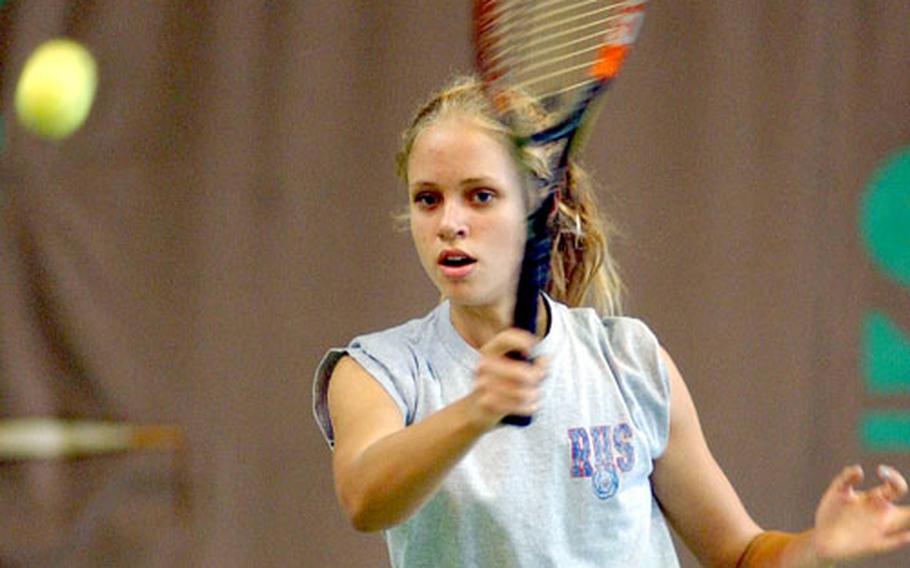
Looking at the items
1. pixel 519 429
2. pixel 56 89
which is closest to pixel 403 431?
pixel 519 429

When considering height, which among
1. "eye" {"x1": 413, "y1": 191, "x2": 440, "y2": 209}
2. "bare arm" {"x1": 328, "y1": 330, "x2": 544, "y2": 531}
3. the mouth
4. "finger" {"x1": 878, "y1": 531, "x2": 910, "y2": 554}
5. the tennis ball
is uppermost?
the tennis ball

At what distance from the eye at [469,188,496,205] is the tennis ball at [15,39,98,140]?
1.43 m

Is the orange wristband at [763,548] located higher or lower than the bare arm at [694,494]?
lower

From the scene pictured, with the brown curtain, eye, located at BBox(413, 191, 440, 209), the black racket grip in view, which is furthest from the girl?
the brown curtain

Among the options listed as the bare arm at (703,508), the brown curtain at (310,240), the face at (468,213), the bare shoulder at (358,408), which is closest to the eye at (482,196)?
the face at (468,213)

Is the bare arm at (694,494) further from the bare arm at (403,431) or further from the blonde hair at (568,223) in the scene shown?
the bare arm at (403,431)

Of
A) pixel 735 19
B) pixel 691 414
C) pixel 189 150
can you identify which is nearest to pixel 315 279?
pixel 189 150

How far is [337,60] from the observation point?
2902mm

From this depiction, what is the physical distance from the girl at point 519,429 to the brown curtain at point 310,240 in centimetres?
114

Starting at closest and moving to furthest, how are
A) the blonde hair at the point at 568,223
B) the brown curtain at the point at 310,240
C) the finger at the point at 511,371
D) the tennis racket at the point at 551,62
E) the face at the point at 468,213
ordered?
the finger at the point at 511,371
the tennis racket at the point at 551,62
the face at the point at 468,213
the blonde hair at the point at 568,223
the brown curtain at the point at 310,240

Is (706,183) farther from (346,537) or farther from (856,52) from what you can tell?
(346,537)

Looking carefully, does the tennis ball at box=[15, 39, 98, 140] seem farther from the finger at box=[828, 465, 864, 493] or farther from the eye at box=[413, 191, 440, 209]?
the finger at box=[828, 465, 864, 493]

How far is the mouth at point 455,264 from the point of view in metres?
1.58

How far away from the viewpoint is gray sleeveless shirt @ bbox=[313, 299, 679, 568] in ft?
5.25
